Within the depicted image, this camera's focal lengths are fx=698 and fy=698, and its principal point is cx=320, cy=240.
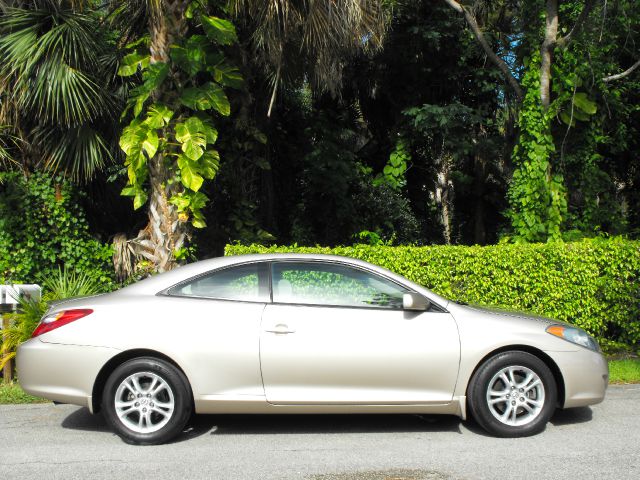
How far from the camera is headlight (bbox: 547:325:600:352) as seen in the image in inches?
233

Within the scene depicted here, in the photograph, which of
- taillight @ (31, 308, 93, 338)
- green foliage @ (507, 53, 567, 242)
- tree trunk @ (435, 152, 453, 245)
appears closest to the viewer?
taillight @ (31, 308, 93, 338)

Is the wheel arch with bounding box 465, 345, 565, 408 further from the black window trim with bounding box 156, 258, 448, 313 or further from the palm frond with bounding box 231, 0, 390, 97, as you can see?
the palm frond with bounding box 231, 0, 390, 97

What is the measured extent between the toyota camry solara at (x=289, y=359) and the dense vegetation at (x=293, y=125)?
11.1 ft

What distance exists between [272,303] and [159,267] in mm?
4475

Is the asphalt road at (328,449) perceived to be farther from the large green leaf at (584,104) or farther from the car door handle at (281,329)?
the large green leaf at (584,104)

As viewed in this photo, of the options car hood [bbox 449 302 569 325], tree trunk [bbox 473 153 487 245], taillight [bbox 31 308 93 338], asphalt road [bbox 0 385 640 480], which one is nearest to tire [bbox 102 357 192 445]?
asphalt road [bbox 0 385 640 480]

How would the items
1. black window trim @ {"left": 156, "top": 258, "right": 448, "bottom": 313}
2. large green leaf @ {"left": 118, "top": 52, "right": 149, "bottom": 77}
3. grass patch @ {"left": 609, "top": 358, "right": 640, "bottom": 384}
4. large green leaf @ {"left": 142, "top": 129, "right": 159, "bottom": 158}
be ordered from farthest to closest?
large green leaf @ {"left": 118, "top": 52, "right": 149, "bottom": 77}
large green leaf @ {"left": 142, "top": 129, "right": 159, "bottom": 158}
grass patch @ {"left": 609, "top": 358, "right": 640, "bottom": 384}
black window trim @ {"left": 156, "top": 258, "right": 448, "bottom": 313}

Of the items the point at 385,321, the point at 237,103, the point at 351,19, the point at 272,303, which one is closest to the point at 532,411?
the point at 385,321

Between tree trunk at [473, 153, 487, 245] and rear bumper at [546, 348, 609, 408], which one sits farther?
tree trunk at [473, 153, 487, 245]

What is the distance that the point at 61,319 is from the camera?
5.73 meters

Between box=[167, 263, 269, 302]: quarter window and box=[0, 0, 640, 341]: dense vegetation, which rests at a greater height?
box=[0, 0, 640, 341]: dense vegetation

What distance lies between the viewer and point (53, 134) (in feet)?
36.6

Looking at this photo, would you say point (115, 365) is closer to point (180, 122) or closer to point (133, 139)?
point (133, 139)

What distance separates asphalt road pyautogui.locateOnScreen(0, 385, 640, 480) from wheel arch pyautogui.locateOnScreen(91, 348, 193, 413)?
16.3 inches
